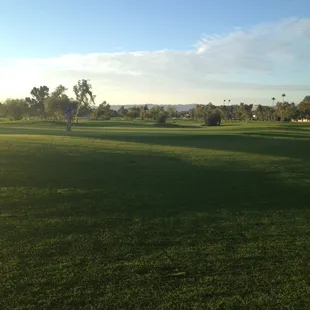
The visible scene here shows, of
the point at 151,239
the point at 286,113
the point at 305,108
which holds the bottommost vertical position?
the point at 151,239

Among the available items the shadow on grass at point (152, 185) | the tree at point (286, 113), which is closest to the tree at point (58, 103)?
the tree at point (286, 113)

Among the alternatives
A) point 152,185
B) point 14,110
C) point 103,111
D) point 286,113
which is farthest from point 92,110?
point 152,185

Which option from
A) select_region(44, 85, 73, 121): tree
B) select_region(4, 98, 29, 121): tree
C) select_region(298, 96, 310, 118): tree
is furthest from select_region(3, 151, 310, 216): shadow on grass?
select_region(4, 98, 29, 121): tree

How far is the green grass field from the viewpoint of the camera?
576cm

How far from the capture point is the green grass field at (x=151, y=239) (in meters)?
5.76

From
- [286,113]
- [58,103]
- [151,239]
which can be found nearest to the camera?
[151,239]

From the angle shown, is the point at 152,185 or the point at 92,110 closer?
the point at 152,185

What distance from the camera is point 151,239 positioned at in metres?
8.33

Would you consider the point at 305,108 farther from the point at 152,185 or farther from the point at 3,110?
the point at 152,185

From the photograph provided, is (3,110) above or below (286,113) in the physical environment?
above

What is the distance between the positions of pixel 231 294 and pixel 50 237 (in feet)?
12.7

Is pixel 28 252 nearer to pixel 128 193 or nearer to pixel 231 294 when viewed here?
pixel 231 294

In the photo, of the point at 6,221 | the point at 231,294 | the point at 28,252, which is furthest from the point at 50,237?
the point at 231,294

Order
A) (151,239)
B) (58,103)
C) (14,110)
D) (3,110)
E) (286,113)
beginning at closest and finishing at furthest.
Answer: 1. (151,239)
2. (58,103)
3. (286,113)
4. (14,110)
5. (3,110)
